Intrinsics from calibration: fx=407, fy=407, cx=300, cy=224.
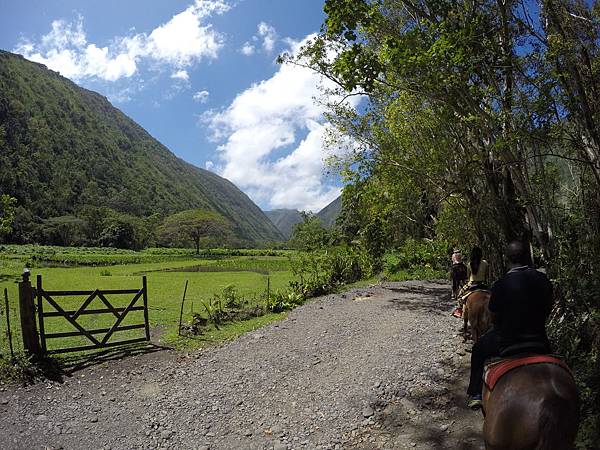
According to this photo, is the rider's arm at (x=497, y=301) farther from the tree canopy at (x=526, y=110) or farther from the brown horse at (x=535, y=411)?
the tree canopy at (x=526, y=110)

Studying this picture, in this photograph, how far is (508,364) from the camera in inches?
159

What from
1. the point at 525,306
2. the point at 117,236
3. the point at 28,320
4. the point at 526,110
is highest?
the point at 117,236

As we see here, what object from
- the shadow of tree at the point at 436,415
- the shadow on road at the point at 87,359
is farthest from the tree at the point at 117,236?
the shadow of tree at the point at 436,415

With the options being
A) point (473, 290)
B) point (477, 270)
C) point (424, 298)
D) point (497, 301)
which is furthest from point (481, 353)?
point (424, 298)

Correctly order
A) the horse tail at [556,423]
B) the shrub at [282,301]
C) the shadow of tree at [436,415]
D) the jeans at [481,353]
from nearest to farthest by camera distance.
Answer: the horse tail at [556,423] < the jeans at [481,353] < the shadow of tree at [436,415] < the shrub at [282,301]

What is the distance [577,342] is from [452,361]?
2.55 meters

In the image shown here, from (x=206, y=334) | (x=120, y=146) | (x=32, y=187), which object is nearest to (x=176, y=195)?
(x=120, y=146)

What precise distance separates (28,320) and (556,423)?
9.77 metres

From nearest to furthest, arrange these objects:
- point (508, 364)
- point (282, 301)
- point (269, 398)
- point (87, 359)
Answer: point (508, 364) → point (269, 398) → point (87, 359) → point (282, 301)

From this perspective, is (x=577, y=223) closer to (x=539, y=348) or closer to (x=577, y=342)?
(x=577, y=342)

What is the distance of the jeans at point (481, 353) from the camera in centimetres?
462

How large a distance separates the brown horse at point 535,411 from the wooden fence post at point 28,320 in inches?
356

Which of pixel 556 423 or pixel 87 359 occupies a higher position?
pixel 556 423

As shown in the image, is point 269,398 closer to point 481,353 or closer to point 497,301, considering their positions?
point 481,353
